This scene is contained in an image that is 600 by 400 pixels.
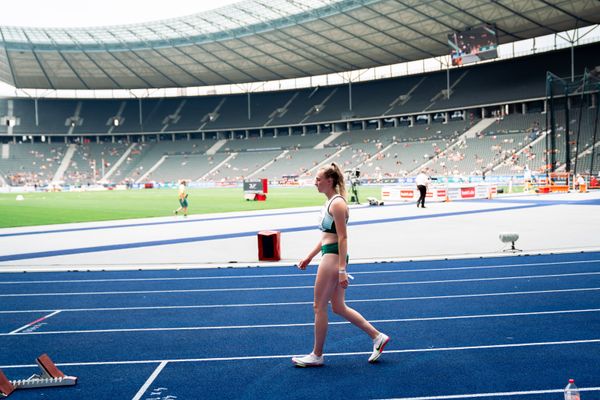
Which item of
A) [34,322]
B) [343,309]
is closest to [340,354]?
[343,309]

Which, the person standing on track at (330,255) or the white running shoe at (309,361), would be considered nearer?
the person standing on track at (330,255)

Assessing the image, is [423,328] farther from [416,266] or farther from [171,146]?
[171,146]

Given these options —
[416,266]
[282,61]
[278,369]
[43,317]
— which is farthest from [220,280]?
[282,61]

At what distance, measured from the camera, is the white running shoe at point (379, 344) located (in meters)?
5.11

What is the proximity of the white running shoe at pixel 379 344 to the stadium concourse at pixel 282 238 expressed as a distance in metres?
5.88

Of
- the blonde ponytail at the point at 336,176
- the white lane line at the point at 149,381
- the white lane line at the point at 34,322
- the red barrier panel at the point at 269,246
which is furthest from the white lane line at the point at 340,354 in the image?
the red barrier panel at the point at 269,246

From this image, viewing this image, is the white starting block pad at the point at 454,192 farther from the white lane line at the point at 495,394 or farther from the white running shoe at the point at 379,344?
the white lane line at the point at 495,394

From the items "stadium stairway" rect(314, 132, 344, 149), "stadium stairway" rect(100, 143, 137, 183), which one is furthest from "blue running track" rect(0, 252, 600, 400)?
"stadium stairway" rect(100, 143, 137, 183)

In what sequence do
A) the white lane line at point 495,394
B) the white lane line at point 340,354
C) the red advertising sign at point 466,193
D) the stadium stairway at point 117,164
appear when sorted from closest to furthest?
the white lane line at point 495,394
the white lane line at point 340,354
the red advertising sign at point 466,193
the stadium stairway at point 117,164

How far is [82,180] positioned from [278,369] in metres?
87.0

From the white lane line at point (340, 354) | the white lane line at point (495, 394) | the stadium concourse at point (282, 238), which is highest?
the stadium concourse at point (282, 238)

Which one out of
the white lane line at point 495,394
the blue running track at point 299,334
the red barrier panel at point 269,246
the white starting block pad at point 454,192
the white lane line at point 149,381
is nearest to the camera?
the white lane line at point 495,394

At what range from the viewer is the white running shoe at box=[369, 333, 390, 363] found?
201 inches

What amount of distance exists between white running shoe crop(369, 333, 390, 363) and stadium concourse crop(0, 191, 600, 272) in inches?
232
